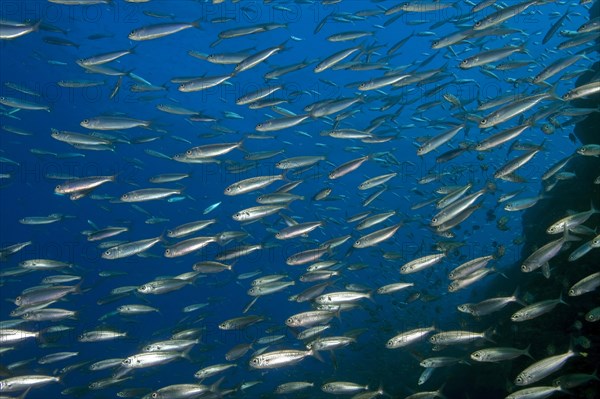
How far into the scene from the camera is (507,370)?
7906 millimetres

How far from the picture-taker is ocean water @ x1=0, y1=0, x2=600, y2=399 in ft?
27.2

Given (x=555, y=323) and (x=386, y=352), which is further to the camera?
(x=386, y=352)

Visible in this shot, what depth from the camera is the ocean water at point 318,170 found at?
8.30m

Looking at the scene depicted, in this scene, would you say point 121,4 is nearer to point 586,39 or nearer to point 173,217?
point 586,39

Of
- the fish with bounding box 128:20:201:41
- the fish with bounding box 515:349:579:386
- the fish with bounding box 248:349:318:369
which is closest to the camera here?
the fish with bounding box 515:349:579:386

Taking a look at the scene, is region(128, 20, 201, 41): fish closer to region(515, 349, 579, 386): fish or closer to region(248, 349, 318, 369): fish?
region(248, 349, 318, 369): fish

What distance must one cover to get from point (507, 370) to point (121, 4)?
23825 mm

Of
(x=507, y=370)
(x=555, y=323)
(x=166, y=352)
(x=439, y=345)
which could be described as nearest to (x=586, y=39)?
(x=555, y=323)

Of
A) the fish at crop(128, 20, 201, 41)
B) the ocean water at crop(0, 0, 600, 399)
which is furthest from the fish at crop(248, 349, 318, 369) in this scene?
the fish at crop(128, 20, 201, 41)

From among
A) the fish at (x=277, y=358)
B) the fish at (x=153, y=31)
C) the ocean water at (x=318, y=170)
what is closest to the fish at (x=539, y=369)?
the ocean water at (x=318, y=170)

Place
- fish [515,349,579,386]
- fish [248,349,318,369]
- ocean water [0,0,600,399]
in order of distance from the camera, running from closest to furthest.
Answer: fish [515,349,579,386] → fish [248,349,318,369] → ocean water [0,0,600,399]

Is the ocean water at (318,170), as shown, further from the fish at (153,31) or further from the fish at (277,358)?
the fish at (277,358)

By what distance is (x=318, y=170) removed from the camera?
26.2 metres

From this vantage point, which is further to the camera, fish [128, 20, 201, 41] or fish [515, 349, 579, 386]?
fish [128, 20, 201, 41]
